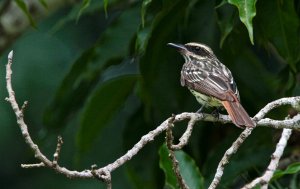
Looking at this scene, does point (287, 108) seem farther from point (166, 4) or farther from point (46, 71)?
point (46, 71)

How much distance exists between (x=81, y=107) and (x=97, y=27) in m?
3.47

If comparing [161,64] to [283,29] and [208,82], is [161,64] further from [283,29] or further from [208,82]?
[283,29]

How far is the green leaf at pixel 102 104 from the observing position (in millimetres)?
6527

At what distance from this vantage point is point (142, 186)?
6.60 metres

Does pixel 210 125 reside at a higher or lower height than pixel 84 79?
lower

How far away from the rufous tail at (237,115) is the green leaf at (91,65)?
975 millimetres

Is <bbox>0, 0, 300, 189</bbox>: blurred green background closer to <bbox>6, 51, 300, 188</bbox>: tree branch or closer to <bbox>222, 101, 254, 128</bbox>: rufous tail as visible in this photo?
<bbox>222, 101, 254, 128</bbox>: rufous tail

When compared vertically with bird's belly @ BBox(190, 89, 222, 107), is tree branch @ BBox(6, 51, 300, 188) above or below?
above

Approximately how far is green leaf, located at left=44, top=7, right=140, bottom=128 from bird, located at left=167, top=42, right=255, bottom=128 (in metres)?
0.34

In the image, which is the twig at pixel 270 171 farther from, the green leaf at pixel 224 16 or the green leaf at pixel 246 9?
the green leaf at pixel 224 16

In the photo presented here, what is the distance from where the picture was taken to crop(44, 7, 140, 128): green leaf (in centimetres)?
627

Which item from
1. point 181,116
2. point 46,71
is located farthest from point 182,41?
point 46,71

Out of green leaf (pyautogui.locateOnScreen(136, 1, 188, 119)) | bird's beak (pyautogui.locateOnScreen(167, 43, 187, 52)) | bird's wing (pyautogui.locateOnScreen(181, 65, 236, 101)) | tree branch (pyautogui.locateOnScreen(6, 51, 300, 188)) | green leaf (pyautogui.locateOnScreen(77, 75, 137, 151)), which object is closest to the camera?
tree branch (pyautogui.locateOnScreen(6, 51, 300, 188))

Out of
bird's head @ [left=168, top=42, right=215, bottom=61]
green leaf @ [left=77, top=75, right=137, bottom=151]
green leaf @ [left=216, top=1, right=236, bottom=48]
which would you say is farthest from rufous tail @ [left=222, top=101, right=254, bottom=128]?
green leaf @ [left=77, top=75, right=137, bottom=151]
